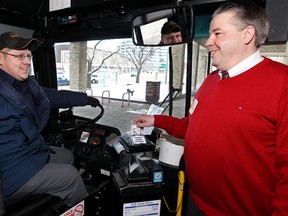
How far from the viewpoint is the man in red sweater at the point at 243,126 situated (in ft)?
3.10

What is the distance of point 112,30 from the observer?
208 cm

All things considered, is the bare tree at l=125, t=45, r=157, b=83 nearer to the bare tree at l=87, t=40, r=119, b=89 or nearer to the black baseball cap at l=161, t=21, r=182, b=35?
the bare tree at l=87, t=40, r=119, b=89

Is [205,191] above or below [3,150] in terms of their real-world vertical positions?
below

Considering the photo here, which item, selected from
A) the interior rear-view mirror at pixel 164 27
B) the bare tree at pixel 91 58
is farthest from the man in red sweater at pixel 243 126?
the bare tree at pixel 91 58

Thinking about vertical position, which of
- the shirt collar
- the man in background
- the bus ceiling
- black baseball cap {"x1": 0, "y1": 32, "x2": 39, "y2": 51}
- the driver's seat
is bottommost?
the driver's seat

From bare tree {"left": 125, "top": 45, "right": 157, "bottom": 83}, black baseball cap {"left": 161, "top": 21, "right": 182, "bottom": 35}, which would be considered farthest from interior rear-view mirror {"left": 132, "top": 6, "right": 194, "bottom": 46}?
bare tree {"left": 125, "top": 45, "right": 157, "bottom": 83}

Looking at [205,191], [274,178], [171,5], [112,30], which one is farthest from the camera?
[112,30]

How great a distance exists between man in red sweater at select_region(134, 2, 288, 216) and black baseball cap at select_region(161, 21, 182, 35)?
1.61ft

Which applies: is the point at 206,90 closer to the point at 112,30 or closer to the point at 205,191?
the point at 205,191

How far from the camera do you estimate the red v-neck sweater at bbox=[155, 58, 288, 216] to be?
0.93 m

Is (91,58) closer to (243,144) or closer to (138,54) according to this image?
(138,54)

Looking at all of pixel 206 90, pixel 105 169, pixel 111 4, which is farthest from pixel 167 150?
pixel 111 4

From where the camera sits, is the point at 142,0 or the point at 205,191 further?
the point at 142,0

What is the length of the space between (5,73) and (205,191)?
1452 mm
